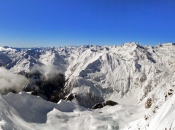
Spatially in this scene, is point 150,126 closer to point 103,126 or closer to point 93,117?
point 103,126

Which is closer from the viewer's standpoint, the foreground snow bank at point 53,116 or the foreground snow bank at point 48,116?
the foreground snow bank at point 53,116

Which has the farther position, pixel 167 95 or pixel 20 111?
pixel 20 111

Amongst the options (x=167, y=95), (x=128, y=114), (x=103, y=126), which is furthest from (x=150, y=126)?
(x=128, y=114)

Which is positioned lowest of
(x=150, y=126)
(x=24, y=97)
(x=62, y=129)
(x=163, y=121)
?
(x=62, y=129)

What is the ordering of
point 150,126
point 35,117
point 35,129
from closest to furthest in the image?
point 150,126 → point 35,129 → point 35,117

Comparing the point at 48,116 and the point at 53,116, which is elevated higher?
the point at 53,116

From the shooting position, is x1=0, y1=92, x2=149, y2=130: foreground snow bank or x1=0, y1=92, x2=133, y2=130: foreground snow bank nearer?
x1=0, y1=92, x2=149, y2=130: foreground snow bank

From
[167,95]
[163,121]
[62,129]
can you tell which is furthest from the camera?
[62,129]

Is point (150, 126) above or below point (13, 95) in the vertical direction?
above

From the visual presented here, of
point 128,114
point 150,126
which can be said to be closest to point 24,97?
point 128,114
